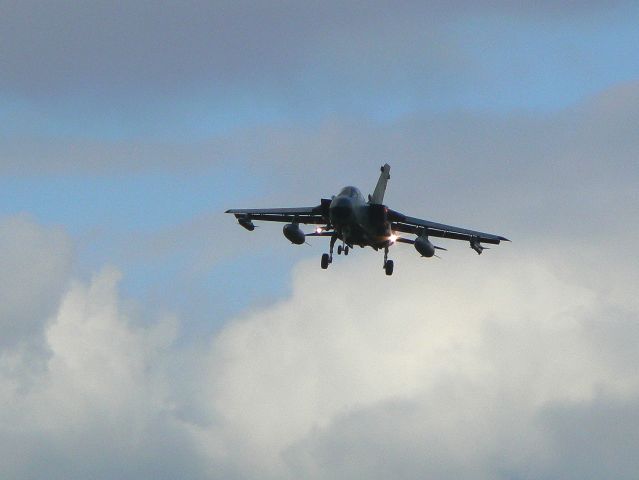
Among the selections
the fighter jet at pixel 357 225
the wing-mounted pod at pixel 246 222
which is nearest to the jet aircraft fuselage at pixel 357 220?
the fighter jet at pixel 357 225

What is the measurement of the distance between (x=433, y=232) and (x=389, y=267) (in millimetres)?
3828

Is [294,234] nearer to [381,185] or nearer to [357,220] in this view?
[357,220]

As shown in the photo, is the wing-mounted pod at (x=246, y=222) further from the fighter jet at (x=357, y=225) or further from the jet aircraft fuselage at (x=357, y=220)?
the jet aircraft fuselage at (x=357, y=220)

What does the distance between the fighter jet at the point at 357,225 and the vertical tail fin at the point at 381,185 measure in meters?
0.11

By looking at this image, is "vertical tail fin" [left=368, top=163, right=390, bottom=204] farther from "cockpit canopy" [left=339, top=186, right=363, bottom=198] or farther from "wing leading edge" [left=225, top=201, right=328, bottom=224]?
"cockpit canopy" [left=339, top=186, right=363, bottom=198]

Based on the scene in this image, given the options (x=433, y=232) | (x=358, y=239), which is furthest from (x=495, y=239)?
(x=358, y=239)

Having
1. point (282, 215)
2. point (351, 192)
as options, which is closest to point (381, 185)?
point (282, 215)

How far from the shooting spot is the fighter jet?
83125mm

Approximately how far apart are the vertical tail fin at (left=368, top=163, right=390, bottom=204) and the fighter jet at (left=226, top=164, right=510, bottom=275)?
11cm

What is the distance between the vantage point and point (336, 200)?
271ft

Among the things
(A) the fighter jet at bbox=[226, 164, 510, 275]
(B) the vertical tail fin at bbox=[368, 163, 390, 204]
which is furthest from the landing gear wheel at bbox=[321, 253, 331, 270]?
(B) the vertical tail fin at bbox=[368, 163, 390, 204]

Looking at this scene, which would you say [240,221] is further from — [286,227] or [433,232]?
[433,232]

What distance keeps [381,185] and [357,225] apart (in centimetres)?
1265

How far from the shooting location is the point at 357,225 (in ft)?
274
